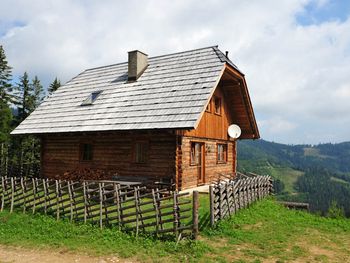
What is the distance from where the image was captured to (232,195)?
1215 centimetres

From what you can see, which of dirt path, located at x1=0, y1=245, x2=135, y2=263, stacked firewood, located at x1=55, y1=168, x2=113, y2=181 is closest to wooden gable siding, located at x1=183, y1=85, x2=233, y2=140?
stacked firewood, located at x1=55, y1=168, x2=113, y2=181

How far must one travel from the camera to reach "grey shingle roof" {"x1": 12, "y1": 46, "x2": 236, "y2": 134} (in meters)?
15.7

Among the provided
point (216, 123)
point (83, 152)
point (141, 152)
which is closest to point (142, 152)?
point (141, 152)

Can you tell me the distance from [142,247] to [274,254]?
11.4 feet

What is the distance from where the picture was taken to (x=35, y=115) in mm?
21578

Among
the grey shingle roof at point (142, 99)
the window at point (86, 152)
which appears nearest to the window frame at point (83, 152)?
the window at point (86, 152)

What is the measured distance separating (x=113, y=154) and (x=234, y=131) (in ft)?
25.2

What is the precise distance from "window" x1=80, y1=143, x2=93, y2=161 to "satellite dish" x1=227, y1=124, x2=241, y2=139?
831 cm

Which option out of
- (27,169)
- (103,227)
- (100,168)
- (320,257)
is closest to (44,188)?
(103,227)

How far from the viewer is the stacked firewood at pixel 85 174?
17.7 meters

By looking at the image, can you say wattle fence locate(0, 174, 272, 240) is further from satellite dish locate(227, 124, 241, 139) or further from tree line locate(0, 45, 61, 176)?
tree line locate(0, 45, 61, 176)

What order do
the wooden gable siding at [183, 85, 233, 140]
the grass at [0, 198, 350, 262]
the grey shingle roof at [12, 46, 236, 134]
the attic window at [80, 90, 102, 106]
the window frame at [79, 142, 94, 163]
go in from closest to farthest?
1. the grass at [0, 198, 350, 262]
2. the grey shingle roof at [12, 46, 236, 134]
3. the wooden gable siding at [183, 85, 233, 140]
4. the window frame at [79, 142, 94, 163]
5. the attic window at [80, 90, 102, 106]

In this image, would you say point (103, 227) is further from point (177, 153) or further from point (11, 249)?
point (177, 153)

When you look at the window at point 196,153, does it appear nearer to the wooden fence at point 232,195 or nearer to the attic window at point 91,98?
the wooden fence at point 232,195
